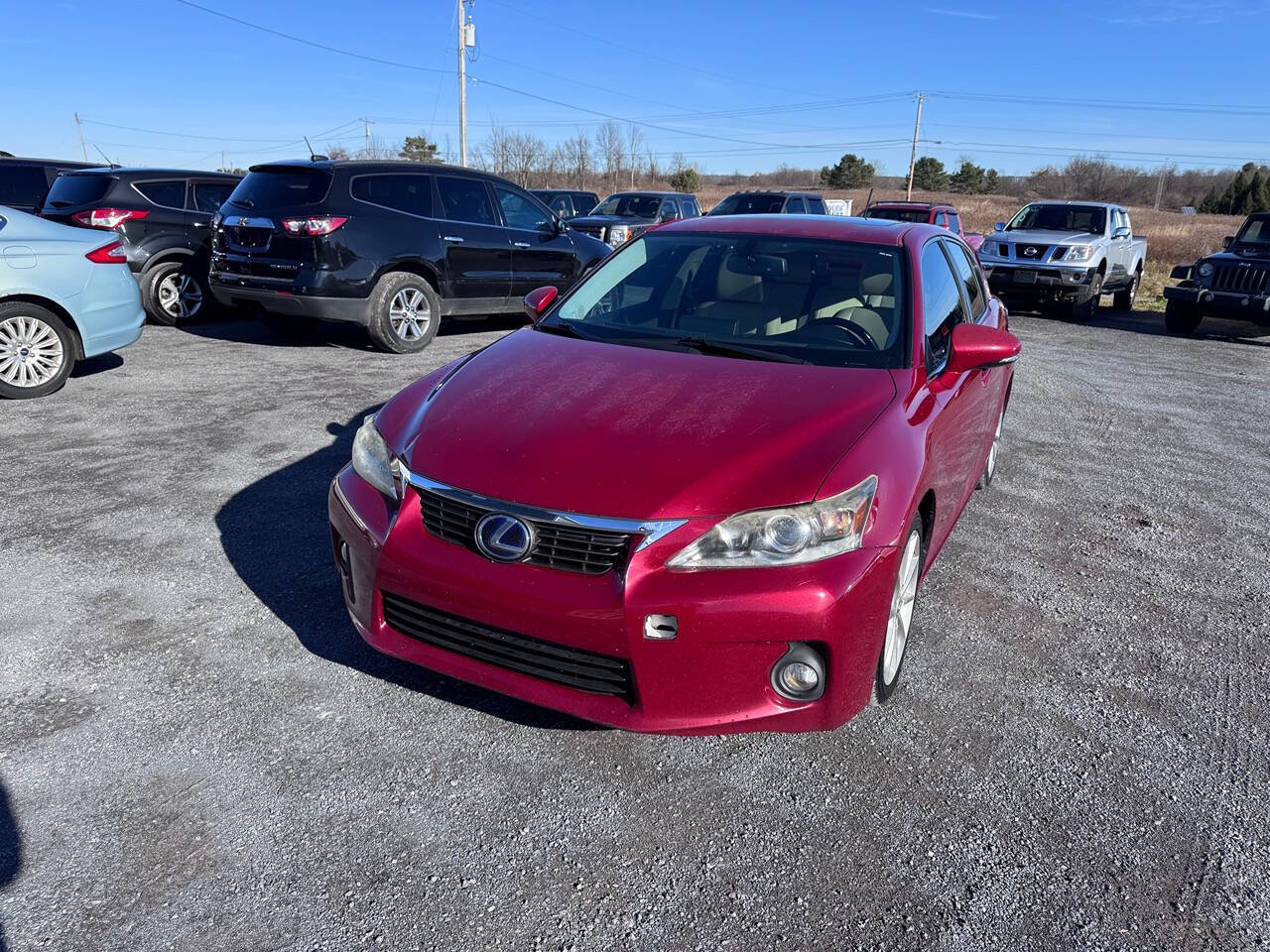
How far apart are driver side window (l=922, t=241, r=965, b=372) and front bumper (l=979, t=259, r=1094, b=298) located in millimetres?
11439

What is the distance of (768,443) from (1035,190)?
97.0 meters

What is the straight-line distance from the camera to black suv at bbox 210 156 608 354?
27.5 ft

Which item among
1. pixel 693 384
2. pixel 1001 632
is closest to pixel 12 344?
pixel 693 384

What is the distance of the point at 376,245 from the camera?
8.62m

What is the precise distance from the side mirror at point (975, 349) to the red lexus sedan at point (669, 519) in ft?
0.04

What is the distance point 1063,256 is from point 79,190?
13.9 metres

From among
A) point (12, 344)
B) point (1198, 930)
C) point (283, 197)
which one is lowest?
point (1198, 930)

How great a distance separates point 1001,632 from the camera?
3.78m

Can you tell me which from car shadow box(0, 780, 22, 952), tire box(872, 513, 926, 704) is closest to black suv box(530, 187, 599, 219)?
tire box(872, 513, 926, 704)

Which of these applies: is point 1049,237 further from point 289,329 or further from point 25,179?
point 25,179

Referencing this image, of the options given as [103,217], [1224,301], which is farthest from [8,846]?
[1224,301]

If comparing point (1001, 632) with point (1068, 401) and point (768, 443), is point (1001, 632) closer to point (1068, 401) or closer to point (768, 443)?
point (768, 443)

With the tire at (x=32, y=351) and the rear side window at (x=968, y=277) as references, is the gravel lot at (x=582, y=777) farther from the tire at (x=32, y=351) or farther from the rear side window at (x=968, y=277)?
the tire at (x=32, y=351)

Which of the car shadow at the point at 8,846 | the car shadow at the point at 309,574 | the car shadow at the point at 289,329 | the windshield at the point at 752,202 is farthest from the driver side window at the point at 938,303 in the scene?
the windshield at the point at 752,202
